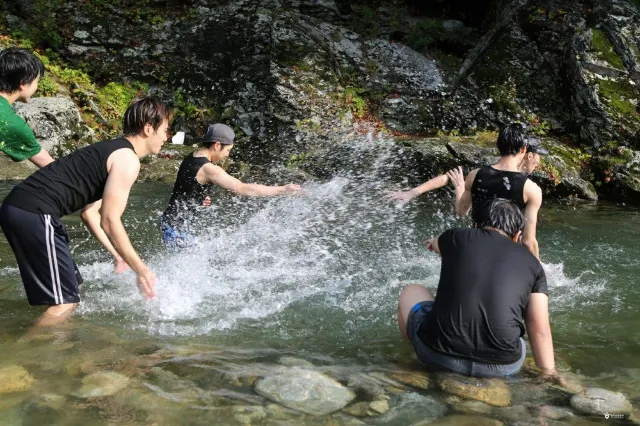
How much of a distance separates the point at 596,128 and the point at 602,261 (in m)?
→ 6.81

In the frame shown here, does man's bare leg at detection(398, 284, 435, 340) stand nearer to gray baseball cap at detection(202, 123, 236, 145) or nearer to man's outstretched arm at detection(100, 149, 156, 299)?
man's outstretched arm at detection(100, 149, 156, 299)

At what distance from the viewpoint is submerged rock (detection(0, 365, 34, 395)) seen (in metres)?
3.69

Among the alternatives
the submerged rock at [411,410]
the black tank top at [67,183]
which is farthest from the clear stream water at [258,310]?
the black tank top at [67,183]

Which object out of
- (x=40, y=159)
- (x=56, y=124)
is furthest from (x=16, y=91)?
(x=56, y=124)

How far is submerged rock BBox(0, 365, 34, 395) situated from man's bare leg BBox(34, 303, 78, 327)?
53 centimetres

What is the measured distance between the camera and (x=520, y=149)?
5457 mm

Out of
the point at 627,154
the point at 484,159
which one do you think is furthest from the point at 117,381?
the point at 627,154

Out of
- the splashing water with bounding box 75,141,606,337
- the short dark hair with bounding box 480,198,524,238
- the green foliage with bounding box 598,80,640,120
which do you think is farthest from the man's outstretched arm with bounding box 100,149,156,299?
the green foliage with bounding box 598,80,640,120

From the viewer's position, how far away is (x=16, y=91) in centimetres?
474

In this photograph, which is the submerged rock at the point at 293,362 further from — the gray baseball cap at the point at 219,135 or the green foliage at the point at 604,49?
the green foliage at the point at 604,49

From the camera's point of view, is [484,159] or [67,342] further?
[484,159]

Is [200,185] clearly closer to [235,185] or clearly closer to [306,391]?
[235,185]

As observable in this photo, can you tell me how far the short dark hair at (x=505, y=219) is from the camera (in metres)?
4.01

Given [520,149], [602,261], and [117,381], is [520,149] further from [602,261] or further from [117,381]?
[117,381]
